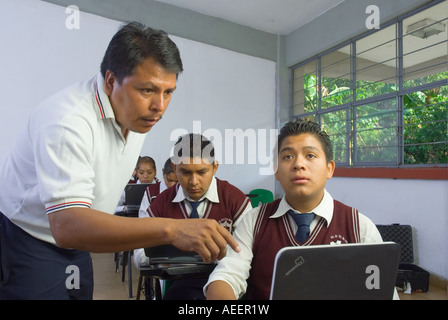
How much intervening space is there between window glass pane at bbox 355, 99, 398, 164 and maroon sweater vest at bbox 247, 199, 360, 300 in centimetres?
320

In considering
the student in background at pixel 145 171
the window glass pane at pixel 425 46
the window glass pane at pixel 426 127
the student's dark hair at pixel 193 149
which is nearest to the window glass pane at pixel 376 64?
the window glass pane at pixel 425 46

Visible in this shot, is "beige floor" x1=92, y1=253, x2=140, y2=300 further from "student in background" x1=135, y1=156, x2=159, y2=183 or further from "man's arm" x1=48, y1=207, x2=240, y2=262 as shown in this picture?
"man's arm" x1=48, y1=207, x2=240, y2=262

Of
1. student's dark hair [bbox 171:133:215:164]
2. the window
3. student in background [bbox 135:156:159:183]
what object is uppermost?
the window

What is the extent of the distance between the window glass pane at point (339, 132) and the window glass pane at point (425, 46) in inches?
42.1

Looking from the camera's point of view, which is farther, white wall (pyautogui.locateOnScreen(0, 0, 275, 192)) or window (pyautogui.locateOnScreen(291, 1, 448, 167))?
white wall (pyautogui.locateOnScreen(0, 0, 275, 192))

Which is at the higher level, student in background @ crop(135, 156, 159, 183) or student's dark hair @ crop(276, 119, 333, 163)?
student's dark hair @ crop(276, 119, 333, 163)

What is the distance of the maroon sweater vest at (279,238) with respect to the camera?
1.11m

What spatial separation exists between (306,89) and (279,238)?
488 centimetres

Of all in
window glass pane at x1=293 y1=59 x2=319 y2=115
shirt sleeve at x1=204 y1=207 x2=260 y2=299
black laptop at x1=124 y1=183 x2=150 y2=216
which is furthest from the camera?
window glass pane at x1=293 y1=59 x2=319 y2=115

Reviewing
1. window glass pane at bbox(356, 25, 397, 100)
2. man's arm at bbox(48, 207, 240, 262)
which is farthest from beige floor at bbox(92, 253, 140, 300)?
window glass pane at bbox(356, 25, 397, 100)

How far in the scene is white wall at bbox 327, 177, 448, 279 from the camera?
3279mm

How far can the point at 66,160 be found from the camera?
2.63ft

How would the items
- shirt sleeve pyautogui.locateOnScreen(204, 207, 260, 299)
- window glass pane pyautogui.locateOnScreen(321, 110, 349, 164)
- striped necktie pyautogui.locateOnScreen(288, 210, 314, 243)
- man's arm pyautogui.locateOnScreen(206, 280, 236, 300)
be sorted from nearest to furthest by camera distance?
man's arm pyautogui.locateOnScreen(206, 280, 236, 300)
shirt sleeve pyautogui.locateOnScreen(204, 207, 260, 299)
striped necktie pyautogui.locateOnScreen(288, 210, 314, 243)
window glass pane pyautogui.locateOnScreen(321, 110, 349, 164)

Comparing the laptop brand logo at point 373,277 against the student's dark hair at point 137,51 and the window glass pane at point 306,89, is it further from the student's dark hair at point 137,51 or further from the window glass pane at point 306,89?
the window glass pane at point 306,89
